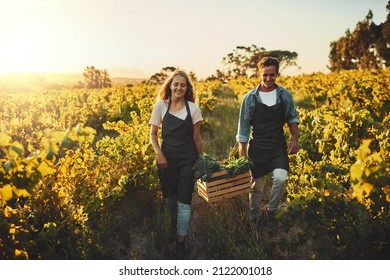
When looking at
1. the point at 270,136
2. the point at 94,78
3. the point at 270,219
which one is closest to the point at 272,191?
the point at 270,219

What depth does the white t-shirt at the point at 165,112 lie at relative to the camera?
118 inches

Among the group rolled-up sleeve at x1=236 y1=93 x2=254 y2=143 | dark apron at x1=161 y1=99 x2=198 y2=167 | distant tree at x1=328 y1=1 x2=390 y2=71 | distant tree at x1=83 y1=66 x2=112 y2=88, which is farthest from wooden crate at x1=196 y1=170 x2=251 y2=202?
distant tree at x1=83 y1=66 x2=112 y2=88

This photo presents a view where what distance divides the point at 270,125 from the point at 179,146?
859 mm

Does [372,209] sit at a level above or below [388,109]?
below

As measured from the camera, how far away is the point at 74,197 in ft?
10.2

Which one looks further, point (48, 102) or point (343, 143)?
point (48, 102)

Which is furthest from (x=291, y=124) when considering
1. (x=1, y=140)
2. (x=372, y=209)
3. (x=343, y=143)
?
(x=1, y=140)

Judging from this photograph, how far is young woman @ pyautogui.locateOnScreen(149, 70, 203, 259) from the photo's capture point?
2.94 m

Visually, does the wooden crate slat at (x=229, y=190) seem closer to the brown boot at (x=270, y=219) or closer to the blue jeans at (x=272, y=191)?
the blue jeans at (x=272, y=191)

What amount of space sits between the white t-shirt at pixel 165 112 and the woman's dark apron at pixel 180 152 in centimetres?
3

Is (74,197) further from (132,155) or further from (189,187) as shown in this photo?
(189,187)

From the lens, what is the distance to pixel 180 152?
295 cm

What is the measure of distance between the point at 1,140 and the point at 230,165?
67.1 inches

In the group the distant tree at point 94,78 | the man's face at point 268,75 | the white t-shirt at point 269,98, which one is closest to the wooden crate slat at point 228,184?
the white t-shirt at point 269,98
